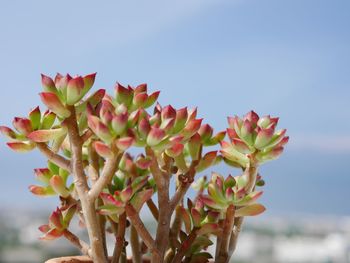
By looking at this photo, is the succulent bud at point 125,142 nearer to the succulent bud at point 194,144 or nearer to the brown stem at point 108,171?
the brown stem at point 108,171

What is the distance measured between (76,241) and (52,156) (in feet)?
0.38

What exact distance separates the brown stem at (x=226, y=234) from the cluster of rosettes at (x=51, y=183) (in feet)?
0.63

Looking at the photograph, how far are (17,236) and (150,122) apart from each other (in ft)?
10.0

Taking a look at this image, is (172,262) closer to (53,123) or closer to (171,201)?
(171,201)

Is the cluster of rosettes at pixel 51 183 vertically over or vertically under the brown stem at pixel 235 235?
over

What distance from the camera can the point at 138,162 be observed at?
1.86ft

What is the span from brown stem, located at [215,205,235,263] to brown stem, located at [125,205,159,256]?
9 centimetres

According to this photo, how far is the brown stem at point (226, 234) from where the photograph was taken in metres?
0.68

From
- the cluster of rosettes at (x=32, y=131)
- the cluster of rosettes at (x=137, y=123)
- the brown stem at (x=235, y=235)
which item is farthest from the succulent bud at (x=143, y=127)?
the brown stem at (x=235, y=235)

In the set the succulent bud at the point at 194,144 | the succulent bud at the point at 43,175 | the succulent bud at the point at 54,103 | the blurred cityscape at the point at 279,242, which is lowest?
the succulent bud at the point at 43,175

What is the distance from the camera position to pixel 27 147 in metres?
0.65

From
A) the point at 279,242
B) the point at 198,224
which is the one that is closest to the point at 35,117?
the point at 198,224

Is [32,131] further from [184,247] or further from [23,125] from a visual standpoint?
[184,247]

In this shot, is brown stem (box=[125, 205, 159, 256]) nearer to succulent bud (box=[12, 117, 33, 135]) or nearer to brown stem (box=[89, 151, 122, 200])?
brown stem (box=[89, 151, 122, 200])
